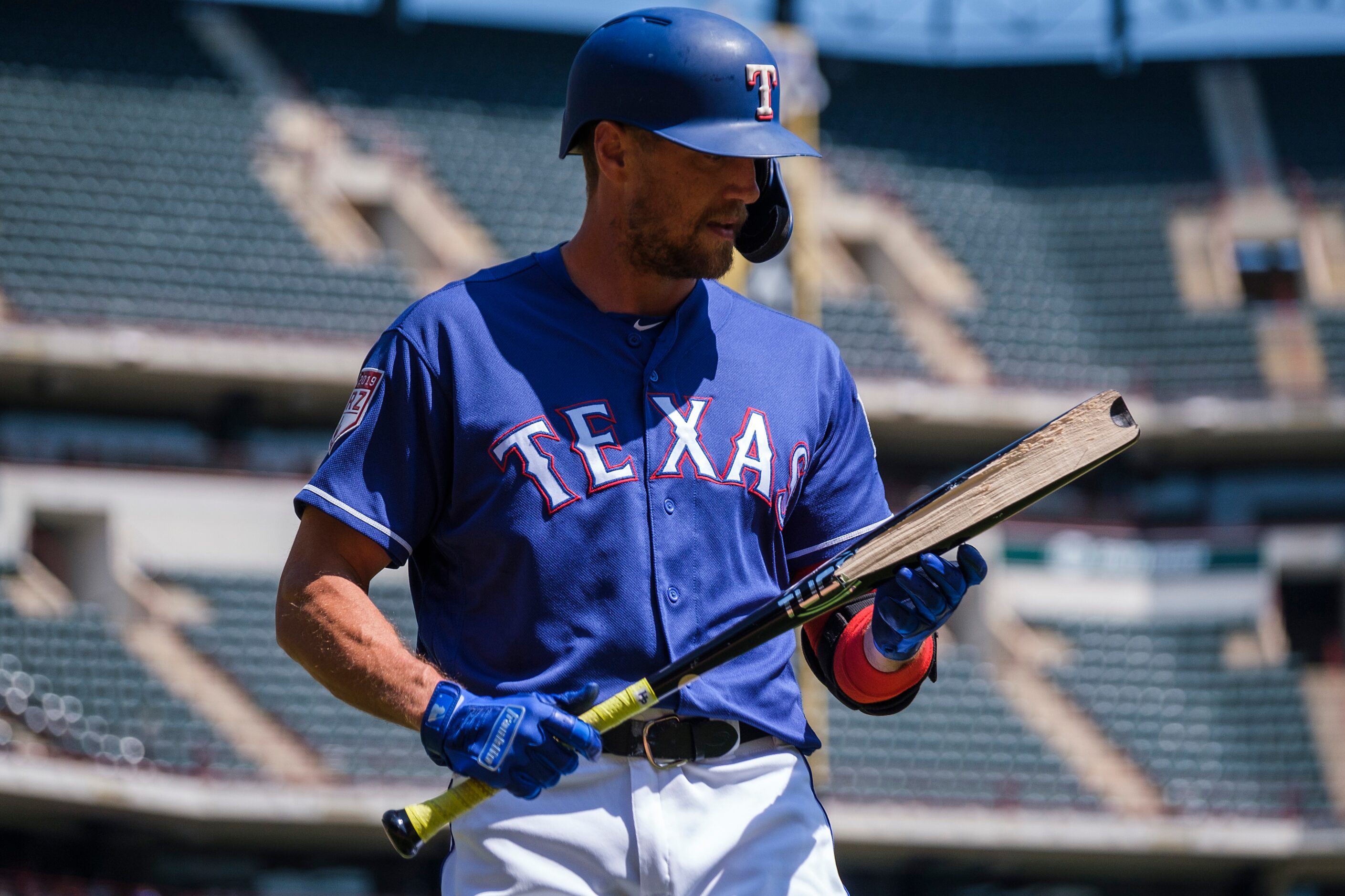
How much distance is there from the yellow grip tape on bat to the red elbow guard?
17.2 inches

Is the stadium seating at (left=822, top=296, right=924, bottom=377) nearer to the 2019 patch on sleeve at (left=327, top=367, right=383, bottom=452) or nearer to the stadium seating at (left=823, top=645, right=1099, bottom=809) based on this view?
the stadium seating at (left=823, top=645, right=1099, bottom=809)

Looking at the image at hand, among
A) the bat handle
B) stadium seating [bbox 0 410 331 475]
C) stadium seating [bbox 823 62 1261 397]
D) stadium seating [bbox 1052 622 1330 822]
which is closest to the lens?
the bat handle

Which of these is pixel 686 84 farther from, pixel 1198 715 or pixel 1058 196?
pixel 1058 196

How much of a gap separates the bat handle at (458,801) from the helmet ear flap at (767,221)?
0.87 metres

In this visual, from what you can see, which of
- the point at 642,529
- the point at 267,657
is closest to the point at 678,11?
the point at 642,529

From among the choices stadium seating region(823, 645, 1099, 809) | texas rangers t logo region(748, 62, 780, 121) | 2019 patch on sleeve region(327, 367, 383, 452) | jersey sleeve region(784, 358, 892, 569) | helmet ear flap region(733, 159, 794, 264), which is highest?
texas rangers t logo region(748, 62, 780, 121)

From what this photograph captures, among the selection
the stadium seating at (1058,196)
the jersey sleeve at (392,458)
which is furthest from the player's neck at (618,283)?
the stadium seating at (1058,196)

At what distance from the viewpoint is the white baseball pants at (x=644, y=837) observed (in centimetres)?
224

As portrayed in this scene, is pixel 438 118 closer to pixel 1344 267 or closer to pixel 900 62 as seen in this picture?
pixel 900 62

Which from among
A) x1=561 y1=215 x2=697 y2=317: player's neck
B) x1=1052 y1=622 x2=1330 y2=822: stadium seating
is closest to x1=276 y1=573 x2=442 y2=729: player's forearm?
x1=561 y1=215 x2=697 y2=317: player's neck

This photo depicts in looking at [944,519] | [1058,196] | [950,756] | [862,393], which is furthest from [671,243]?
[1058,196]

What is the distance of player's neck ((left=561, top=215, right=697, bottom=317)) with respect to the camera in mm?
2572

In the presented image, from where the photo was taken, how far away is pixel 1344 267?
19.5 metres

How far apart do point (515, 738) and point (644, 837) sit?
261 mm
